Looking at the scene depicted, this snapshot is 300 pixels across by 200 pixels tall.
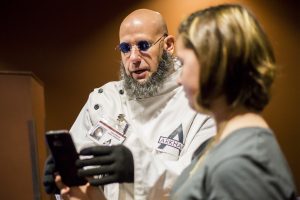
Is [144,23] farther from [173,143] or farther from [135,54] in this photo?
[173,143]

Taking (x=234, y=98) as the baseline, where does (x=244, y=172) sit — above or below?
below

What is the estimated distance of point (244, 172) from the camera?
2.37ft

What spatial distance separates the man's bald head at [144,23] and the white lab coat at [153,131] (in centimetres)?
19

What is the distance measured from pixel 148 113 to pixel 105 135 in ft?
0.61

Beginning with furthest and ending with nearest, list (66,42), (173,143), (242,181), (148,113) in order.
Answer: (66,42) < (148,113) < (173,143) < (242,181)

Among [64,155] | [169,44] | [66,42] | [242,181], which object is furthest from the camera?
[66,42]

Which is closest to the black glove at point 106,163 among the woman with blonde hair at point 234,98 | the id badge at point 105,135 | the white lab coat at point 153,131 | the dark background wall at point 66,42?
the white lab coat at point 153,131

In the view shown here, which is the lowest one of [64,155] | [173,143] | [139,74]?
[173,143]


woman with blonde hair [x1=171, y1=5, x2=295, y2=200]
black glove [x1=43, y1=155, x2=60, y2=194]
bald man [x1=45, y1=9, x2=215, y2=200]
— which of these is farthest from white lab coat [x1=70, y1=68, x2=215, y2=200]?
woman with blonde hair [x1=171, y1=5, x2=295, y2=200]

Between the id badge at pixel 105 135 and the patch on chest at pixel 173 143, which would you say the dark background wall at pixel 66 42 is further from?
the patch on chest at pixel 173 143

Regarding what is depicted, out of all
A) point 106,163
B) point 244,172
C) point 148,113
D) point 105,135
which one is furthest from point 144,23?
point 244,172

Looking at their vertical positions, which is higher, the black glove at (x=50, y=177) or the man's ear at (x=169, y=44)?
the man's ear at (x=169, y=44)

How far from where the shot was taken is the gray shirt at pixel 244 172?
720 millimetres

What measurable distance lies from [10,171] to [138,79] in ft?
2.48
